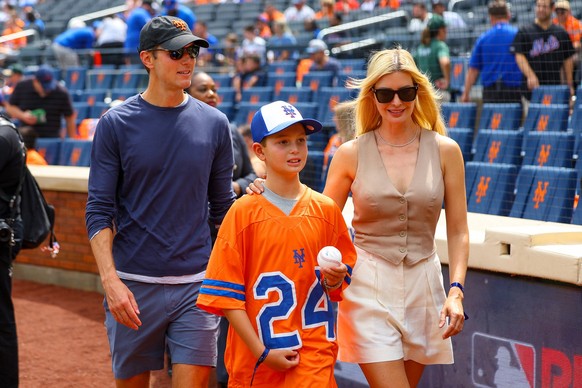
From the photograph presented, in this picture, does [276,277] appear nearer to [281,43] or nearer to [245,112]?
[245,112]

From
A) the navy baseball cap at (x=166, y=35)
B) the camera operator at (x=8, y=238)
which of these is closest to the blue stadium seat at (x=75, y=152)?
the camera operator at (x=8, y=238)

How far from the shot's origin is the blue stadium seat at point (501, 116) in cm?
854

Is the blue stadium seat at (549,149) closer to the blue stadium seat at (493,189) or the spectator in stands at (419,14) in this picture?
the blue stadium seat at (493,189)

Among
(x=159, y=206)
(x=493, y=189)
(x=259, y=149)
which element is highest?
(x=259, y=149)

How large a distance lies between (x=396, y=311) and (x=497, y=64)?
5.92 metres

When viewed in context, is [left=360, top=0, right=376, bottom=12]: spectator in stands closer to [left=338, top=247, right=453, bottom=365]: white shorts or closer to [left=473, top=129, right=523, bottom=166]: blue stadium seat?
[left=473, top=129, right=523, bottom=166]: blue stadium seat

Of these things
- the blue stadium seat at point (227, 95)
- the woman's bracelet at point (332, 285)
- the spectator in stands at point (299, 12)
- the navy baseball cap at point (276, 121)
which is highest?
the spectator in stands at point (299, 12)

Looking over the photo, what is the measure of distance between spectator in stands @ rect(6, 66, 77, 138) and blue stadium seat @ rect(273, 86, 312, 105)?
11.3ft

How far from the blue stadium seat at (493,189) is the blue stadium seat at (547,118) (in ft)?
2.28

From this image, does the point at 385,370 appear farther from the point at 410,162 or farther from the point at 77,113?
the point at 77,113

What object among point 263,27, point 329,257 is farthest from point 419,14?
point 329,257

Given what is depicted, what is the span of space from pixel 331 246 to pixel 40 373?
12.8ft

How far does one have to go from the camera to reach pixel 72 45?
18094 mm

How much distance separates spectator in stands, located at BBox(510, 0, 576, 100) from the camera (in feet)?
27.8
